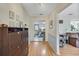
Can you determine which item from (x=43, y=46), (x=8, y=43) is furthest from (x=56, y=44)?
(x=8, y=43)

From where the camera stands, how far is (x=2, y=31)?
64.8 inches

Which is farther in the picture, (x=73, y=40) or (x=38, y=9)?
(x=73, y=40)

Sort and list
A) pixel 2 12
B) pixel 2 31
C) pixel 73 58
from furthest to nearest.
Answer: pixel 2 12
pixel 2 31
pixel 73 58

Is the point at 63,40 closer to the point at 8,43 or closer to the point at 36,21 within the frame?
the point at 36,21

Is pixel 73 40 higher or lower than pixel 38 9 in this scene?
lower

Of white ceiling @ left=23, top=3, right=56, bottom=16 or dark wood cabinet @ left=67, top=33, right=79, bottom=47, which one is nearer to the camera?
white ceiling @ left=23, top=3, right=56, bottom=16

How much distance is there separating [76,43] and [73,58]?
4.64 meters

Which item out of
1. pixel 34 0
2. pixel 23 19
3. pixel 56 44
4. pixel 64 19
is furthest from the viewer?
pixel 64 19

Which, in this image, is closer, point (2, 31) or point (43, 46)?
point (2, 31)

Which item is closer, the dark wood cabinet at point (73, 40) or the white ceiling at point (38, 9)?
the white ceiling at point (38, 9)

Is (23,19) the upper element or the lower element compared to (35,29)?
upper

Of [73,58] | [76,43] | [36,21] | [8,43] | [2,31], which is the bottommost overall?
[76,43]

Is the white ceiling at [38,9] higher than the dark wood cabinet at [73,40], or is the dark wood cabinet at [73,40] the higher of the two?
the white ceiling at [38,9]

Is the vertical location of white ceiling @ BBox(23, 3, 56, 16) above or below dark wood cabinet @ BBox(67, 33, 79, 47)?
above
